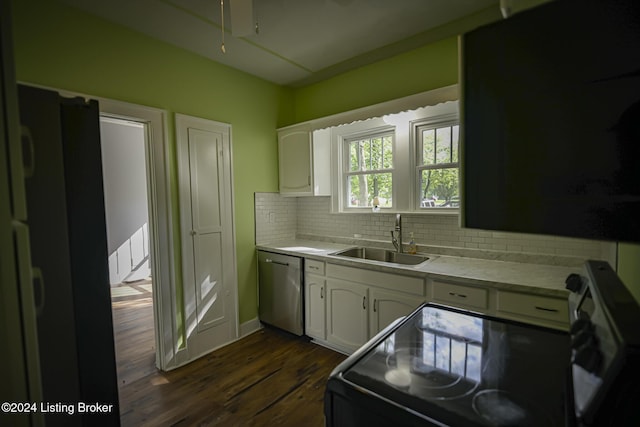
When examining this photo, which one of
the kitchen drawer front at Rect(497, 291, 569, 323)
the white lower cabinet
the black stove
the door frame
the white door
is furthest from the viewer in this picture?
the white door

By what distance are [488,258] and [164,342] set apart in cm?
279

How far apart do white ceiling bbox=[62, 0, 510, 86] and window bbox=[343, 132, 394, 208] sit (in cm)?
81

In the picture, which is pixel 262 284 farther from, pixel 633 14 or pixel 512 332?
pixel 633 14

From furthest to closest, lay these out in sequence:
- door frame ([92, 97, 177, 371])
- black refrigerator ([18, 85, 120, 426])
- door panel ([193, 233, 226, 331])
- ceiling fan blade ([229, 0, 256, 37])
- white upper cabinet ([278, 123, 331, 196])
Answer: white upper cabinet ([278, 123, 331, 196])
door panel ([193, 233, 226, 331])
door frame ([92, 97, 177, 371])
ceiling fan blade ([229, 0, 256, 37])
black refrigerator ([18, 85, 120, 426])

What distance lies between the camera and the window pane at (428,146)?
2.68m

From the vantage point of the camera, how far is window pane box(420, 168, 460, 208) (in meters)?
2.61

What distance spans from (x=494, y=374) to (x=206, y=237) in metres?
2.48

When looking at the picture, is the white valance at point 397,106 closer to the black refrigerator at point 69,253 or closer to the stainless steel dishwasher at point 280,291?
the stainless steel dishwasher at point 280,291

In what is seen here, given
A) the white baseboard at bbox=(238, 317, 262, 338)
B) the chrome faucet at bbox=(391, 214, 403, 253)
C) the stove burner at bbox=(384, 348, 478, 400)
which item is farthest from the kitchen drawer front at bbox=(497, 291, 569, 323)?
the white baseboard at bbox=(238, 317, 262, 338)

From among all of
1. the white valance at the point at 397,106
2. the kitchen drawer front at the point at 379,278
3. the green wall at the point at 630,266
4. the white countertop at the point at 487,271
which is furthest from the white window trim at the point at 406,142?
the green wall at the point at 630,266

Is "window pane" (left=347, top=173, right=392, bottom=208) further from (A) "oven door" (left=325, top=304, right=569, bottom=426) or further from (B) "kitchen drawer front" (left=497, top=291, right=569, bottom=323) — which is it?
(A) "oven door" (left=325, top=304, right=569, bottom=426)

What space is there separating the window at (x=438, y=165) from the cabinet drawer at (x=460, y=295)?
2.85 ft

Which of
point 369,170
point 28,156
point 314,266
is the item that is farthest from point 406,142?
point 28,156

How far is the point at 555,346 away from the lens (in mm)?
922
